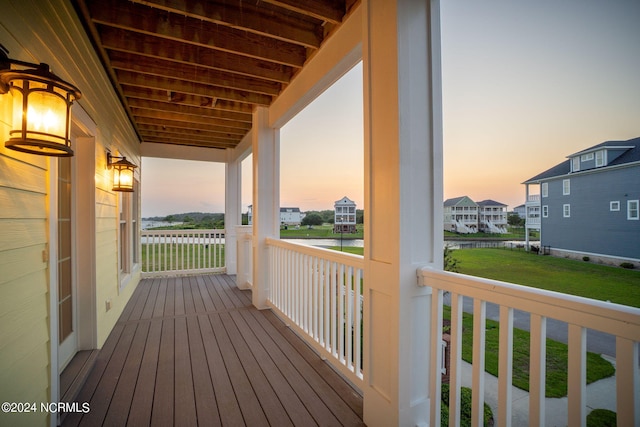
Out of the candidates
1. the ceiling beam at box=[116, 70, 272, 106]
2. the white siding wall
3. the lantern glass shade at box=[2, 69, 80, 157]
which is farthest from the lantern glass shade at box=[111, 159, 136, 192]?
the lantern glass shade at box=[2, 69, 80, 157]

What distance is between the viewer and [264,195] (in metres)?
3.94

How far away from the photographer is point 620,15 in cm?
79

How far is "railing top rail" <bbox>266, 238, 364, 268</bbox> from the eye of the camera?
2109 millimetres

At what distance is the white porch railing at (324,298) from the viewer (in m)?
2.14

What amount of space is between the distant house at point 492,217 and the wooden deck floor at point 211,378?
146cm

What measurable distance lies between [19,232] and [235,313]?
8.89 feet

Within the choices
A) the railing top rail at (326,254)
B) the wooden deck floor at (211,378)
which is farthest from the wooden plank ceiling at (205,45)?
the wooden deck floor at (211,378)

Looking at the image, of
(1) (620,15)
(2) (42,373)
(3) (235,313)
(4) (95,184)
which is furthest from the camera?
(3) (235,313)

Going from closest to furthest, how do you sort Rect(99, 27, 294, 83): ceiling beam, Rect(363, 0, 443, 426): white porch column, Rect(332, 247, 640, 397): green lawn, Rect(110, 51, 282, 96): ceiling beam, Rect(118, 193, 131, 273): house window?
Rect(332, 247, 640, 397): green lawn
Rect(363, 0, 443, 426): white porch column
Rect(99, 27, 294, 83): ceiling beam
Rect(110, 51, 282, 96): ceiling beam
Rect(118, 193, 131, 273): house window

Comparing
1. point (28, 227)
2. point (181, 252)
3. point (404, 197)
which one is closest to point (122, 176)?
point (28, 227)

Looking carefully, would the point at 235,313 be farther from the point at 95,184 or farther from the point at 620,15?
the point at 620,15

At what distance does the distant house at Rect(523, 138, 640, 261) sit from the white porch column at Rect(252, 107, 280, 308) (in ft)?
10.7

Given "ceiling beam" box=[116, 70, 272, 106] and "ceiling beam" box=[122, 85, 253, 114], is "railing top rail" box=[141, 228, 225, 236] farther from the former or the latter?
"ceiling beam" box=[116, 70, 272, 106]

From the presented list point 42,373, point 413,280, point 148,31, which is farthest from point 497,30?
point 42,373
